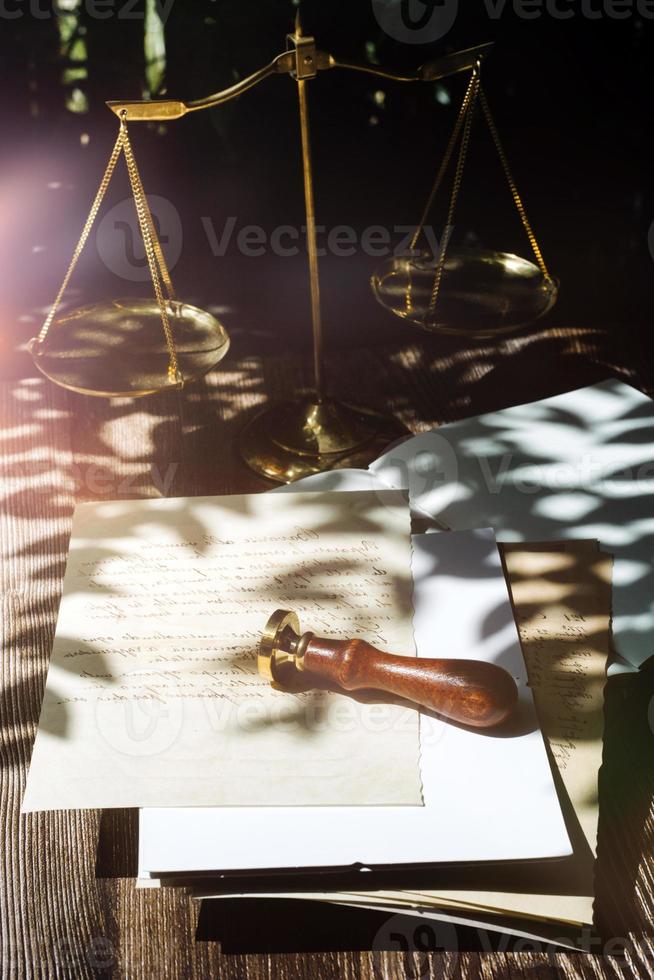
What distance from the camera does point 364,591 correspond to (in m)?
1.18

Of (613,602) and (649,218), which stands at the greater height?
(649,218)

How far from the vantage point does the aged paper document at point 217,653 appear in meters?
0.98

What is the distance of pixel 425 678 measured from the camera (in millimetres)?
1025

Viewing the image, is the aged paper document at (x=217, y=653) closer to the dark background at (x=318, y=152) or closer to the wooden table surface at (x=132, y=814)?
the wooden table surface at (x=132, y=814)

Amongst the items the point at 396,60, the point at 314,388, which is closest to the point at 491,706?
the point at 314,388

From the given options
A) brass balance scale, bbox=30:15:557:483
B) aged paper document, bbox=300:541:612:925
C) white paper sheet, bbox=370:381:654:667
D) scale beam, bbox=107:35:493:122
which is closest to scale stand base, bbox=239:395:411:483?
brass balance scale, bbox=30:15:557:483

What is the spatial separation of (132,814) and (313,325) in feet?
2.57

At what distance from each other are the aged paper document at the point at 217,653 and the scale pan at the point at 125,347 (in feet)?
0.57

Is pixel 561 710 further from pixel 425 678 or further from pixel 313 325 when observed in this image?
pixel 313 325

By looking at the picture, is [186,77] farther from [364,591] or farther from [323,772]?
[323,772]

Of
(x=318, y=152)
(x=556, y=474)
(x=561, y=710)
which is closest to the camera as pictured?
(x=561, y=710)

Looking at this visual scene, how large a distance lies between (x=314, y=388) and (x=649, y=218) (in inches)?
31.7

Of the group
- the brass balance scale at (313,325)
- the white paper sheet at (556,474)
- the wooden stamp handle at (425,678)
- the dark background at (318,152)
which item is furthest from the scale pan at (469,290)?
the wooden stamp handle at (425,678)

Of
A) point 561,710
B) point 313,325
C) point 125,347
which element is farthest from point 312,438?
point 561,710
